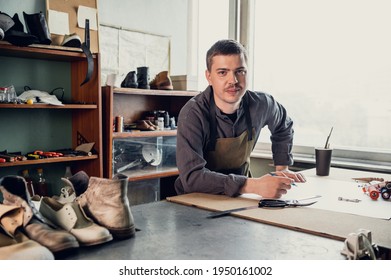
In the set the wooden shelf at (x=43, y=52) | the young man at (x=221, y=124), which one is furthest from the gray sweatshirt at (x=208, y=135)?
the wooden shelf at (x=43, y=52)

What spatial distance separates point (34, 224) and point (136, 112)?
2.45m

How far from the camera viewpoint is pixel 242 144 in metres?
2.05

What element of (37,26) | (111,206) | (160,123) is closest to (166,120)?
(160,123)

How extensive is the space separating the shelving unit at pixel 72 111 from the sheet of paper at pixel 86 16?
31 centimetres

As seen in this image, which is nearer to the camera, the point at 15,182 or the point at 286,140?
the point at 15,182

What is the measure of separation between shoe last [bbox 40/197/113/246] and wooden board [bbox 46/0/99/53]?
194cm

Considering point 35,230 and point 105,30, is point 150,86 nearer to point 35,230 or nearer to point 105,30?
point 105,30

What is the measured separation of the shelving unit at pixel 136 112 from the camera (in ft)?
9.24

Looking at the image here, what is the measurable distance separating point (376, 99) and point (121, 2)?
216 centimetres

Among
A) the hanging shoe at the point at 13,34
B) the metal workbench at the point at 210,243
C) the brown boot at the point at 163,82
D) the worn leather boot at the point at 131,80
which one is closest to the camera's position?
the metal workbench at the point at 210,243

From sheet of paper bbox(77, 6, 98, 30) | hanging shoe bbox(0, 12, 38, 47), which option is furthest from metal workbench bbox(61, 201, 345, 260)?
sheet of paper bbox(77, 6, 98, 30)

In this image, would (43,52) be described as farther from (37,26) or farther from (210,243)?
(210,243)

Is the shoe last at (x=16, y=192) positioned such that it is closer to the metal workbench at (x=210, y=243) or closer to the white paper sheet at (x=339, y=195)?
the metal workbench at (x=210, y=243)

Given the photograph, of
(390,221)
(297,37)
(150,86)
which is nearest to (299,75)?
(297,37)
